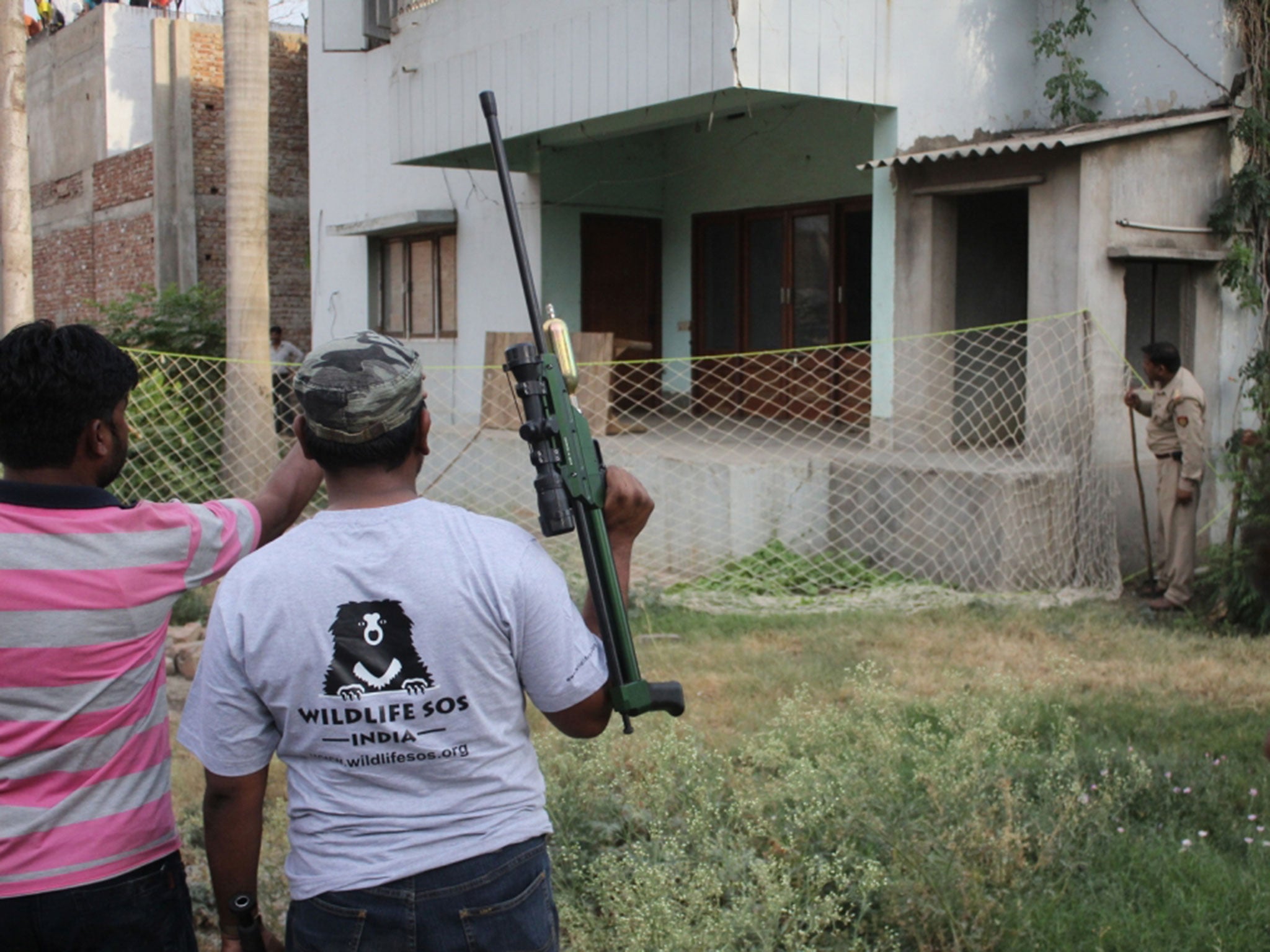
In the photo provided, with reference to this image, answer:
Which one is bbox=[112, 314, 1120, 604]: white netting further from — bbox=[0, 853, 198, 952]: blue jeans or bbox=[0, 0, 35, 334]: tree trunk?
bbox=[0, 853, 198, 952]: blue jeans

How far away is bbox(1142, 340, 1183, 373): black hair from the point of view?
25.1ft

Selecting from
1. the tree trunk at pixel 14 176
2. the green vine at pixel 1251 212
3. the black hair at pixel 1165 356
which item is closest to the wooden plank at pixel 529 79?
the tree trunk at pixel 14 176

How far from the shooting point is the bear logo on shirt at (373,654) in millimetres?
1758

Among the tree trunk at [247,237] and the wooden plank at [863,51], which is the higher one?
the wooden plank at [863,51]

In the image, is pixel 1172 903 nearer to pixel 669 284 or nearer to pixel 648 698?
pixel 648 698

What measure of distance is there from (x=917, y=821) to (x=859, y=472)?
18.0ft

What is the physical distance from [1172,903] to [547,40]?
311 inches

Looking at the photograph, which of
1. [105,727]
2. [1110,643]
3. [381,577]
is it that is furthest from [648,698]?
[1110,643]

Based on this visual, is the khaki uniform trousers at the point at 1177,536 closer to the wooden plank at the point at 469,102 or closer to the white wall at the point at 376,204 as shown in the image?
the white wall at the point at 376,204

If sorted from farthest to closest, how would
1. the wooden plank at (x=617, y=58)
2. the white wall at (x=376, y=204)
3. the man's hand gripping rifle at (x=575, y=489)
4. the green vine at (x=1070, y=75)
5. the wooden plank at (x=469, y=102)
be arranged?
the white wall at (x=376, y=204), the wooden plank at (x=469, y=102), the green vine at (x=1070, y=75), the wooden plank at (x=617, y=58), the man's hand gripping rifle at (x=575, y=489)

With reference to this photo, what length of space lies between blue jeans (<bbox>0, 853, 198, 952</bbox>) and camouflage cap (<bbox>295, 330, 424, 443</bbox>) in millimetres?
830

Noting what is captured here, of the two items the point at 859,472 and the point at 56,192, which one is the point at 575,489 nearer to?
the point at 859,472

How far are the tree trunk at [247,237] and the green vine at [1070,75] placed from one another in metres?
5.66

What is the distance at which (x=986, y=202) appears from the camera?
10125 millimetres
